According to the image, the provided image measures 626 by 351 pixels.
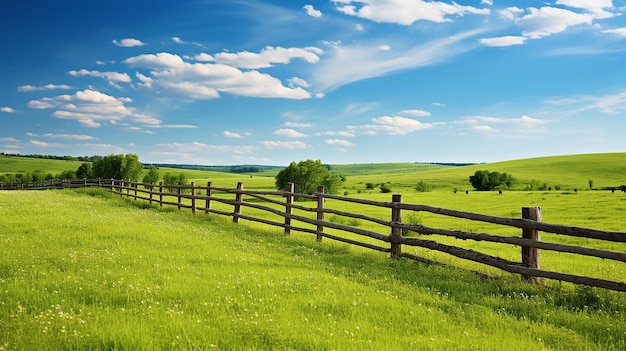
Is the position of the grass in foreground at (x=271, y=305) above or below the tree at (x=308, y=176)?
below

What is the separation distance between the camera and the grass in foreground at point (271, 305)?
550 cm

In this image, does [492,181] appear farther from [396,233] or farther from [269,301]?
[269,301]

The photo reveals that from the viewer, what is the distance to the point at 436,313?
22.3 ft

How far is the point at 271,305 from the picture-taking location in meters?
6.82

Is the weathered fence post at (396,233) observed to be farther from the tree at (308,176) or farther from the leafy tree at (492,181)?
the leafy tree at (492,181)

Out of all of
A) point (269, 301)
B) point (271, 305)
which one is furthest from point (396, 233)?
point (271, 305)

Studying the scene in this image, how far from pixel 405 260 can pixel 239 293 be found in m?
5.31

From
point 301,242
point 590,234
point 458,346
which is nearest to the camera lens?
point 458,346

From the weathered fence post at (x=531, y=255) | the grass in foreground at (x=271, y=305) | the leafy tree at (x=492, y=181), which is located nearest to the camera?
the grass in foreground at (x=271, y=305)

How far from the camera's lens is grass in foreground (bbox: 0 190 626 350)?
18.0ft

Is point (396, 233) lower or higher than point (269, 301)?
higher

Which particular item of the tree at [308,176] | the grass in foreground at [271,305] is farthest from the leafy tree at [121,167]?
the grass in foreground at [271,305]

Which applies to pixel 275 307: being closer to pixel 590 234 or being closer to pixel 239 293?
pixel 239 293

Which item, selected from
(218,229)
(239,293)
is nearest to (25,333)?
(239,293)
